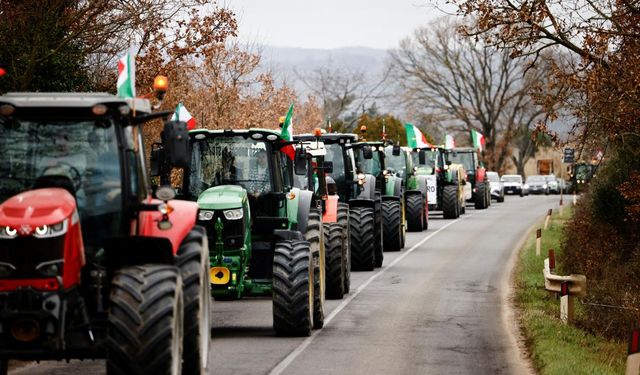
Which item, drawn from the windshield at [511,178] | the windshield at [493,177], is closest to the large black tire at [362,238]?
the windshield at [493,177]

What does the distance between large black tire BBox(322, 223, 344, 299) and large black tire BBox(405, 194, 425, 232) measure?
19.5 meters

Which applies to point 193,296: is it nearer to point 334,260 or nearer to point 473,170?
point 334,260

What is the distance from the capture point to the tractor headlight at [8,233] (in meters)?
10.1

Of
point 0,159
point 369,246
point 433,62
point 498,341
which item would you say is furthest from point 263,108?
point 433,62

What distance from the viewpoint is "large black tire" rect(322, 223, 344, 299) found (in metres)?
21.8

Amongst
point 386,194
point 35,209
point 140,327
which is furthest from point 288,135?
point 386,194

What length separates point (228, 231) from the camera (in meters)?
17.4

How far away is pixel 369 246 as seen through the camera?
93.1ft

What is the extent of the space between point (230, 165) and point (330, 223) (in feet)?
13.7

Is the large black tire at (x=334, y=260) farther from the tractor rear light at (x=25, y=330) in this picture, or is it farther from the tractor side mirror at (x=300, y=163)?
the tractor rear light at (x=25, y=330)

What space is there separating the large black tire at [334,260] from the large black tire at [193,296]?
9.95m

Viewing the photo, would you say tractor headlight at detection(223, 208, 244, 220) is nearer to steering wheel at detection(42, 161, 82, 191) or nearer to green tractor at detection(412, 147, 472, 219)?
steering wheel at detection(42, 161, 82, 191)

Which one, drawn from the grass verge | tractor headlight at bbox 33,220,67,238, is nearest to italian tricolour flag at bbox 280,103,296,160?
the grass verge

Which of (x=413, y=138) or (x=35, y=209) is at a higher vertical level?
(x=413, y=138)
